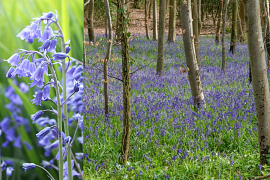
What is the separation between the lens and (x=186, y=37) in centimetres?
492

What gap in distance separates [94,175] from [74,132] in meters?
1.70

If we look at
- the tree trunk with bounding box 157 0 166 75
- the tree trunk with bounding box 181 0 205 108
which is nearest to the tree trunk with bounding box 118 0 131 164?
the tree trunk with bounding box 181 0 205 108

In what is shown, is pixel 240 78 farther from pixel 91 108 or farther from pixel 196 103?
pixel 91 108

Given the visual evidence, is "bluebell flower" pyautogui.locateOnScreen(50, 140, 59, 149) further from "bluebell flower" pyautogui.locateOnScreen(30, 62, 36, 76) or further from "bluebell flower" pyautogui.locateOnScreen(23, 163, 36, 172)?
"bluebell flower" pyautogui.locateOnScreen(30, 62, 36, 76)

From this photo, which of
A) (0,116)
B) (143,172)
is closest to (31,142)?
(0,116)

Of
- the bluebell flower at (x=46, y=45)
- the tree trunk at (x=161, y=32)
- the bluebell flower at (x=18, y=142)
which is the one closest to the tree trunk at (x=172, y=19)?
the tree trunk at (x=161, y=32)

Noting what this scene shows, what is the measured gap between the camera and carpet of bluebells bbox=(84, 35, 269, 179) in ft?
10.6

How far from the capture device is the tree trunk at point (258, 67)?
299 cm

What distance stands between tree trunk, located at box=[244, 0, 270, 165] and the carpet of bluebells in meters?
0.43

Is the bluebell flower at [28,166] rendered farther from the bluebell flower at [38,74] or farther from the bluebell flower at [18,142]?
the bluebell flower at [38,74]

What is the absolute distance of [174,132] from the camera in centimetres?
419

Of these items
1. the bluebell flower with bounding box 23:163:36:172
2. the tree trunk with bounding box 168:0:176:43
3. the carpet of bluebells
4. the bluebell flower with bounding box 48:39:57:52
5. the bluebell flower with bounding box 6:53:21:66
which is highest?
the tree trunk with bounding box 168:0:176:43

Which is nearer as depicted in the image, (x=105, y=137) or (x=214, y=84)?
(x=105, y=137)

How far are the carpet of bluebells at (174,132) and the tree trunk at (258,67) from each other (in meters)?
0.43
